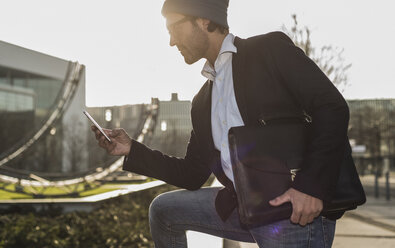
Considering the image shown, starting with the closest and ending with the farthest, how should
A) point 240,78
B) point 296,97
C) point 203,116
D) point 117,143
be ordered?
point 296,97 → point 240,78 → point 203,116 → point 117,143

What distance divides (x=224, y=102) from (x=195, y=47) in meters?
0.30

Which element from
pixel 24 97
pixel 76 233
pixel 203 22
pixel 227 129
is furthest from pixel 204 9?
pixel 24 97

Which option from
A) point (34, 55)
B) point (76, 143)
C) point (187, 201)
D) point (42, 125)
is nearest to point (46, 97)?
point (34, 55)

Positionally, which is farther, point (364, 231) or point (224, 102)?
point (364, 231)

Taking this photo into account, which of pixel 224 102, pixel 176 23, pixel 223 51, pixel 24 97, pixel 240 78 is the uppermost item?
pixel 24 97

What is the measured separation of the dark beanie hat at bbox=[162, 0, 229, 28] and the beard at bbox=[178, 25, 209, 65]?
0.08 metres

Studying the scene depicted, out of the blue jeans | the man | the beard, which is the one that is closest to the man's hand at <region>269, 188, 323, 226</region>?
the man

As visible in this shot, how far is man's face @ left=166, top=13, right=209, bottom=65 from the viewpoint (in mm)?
2281

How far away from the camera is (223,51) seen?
223 centimetres

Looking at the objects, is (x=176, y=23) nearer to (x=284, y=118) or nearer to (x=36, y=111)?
(x=284, y=118)

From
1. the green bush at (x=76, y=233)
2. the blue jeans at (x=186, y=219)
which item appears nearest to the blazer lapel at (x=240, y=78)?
the blue jeans at (x=186, y=219)

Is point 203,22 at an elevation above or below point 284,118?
above

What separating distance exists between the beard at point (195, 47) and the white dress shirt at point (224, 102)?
0.28ft

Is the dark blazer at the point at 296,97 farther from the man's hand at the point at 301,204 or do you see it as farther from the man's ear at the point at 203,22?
the man's ear at the point at 203,22
